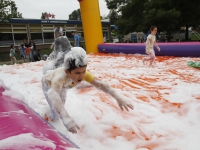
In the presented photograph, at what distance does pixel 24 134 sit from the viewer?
126 cm

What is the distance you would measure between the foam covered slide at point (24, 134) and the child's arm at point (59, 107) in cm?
10

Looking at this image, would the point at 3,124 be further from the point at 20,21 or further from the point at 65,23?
the point at 65,23

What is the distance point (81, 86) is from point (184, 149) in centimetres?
237

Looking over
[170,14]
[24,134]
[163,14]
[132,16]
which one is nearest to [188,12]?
[170,14]

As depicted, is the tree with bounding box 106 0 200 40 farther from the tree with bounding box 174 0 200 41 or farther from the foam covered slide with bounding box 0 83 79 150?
the foam covered slide with bounding box 0 83 79 150

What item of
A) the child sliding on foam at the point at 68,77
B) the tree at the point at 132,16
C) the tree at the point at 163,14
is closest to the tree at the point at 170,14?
the tree at the point at 163,14

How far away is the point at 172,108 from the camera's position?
2.61 metres

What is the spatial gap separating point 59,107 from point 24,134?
398 millimetres

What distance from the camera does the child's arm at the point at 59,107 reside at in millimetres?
1496

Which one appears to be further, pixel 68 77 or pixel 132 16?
pixel 132 16

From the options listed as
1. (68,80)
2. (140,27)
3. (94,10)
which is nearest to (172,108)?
(68,80)

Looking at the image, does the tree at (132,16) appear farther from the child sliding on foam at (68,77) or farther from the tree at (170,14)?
the child sliding on foam at (68,77)

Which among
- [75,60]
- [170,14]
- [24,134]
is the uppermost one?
[170,14]

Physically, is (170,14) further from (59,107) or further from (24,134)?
(24,134)
